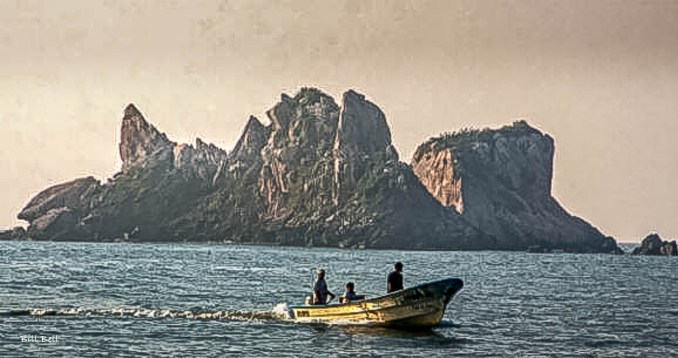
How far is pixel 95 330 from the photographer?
50719mm

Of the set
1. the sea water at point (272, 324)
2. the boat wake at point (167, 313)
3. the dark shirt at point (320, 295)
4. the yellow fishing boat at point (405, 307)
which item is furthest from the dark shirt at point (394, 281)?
the boat wake at point (167, 313)

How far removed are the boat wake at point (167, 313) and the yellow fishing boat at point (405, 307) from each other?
14.6 feet

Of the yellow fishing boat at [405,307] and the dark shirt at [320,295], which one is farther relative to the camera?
the dark shirt at [320,295]

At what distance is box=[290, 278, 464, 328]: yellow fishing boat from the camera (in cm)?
5172

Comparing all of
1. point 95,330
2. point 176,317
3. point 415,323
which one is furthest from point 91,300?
point 415,323

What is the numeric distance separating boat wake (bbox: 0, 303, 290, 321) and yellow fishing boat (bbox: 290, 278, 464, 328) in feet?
14.6

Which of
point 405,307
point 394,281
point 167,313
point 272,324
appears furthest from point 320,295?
point 167,313

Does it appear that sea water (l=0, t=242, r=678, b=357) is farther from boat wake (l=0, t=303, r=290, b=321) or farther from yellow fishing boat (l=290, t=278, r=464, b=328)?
yellow fishing boat (l=290, t=278, r=464, b=328)

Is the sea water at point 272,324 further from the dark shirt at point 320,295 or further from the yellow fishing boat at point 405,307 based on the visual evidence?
the dark shirt at point 320,295

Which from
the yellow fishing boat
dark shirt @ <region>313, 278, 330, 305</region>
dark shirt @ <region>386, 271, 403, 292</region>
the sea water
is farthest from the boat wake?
dark shirt @ <region>386, 271, 403, 292</region>

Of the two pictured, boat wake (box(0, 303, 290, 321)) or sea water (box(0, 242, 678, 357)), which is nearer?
sea water (box(0, 242, 678, 357))

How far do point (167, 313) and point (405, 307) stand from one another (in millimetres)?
12579

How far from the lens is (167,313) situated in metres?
58.4

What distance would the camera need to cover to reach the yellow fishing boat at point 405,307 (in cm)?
5172
